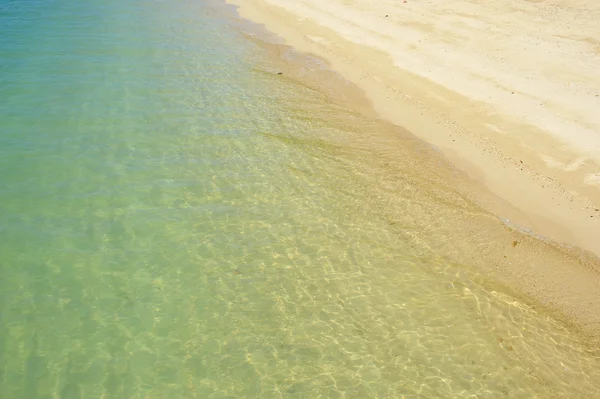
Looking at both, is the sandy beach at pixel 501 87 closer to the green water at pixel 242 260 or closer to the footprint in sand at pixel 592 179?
the footprint in sand at pixel 592 179

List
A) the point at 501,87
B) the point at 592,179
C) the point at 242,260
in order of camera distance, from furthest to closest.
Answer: the point at 501,87
the point at 592,179
the point at 242,260

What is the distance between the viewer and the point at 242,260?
850 cm

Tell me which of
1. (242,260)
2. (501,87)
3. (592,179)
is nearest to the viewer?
(242,260)

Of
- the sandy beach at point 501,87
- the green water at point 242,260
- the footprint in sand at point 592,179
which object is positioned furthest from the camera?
the footprint in sand at point 592,179

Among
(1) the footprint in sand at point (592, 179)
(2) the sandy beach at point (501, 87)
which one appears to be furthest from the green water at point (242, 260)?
(1) the footprint in sand at point (592, 179)

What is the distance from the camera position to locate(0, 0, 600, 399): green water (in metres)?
6.62

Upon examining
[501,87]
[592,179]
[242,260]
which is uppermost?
[501,87]

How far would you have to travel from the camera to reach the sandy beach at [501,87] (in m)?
9.72

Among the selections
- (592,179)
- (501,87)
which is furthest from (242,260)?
(501,87)

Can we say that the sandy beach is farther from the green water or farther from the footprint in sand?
the green water

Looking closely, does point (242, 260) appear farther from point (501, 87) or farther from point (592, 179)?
point (501, 87)

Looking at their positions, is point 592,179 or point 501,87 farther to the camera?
point 501,87

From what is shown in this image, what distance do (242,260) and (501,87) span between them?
9.61m

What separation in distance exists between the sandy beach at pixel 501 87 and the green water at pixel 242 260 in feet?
2.85
